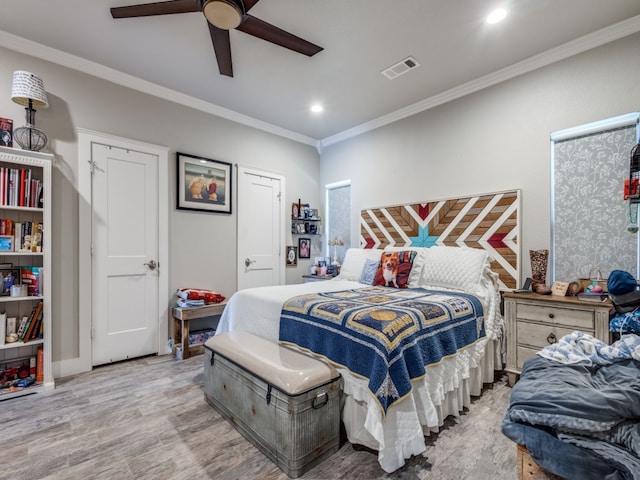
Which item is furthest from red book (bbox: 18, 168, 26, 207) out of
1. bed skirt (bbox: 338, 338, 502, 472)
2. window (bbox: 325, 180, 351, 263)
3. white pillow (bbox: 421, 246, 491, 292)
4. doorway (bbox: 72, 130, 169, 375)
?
white pillow (bbox: 421, 246, 491, 292)

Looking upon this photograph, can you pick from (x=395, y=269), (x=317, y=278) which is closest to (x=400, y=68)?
(x=395, y=269)

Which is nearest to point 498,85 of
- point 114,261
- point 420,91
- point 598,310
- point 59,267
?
point 420,91

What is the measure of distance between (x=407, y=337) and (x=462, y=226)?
206 cm

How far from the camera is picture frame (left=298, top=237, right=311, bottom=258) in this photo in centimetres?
488

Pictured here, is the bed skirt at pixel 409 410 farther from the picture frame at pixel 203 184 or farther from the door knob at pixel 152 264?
the picture frame at pixel 203 184

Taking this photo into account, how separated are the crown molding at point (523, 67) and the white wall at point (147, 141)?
1559mm

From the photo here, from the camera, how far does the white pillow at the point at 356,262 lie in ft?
11.7

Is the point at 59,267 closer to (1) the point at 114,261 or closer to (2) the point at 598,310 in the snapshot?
(1) the point at 114,261

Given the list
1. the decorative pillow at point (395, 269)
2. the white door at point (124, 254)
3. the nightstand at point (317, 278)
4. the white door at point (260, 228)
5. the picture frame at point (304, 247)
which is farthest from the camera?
the picture frame at point (304, 247)

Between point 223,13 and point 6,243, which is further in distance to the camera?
point 6,243

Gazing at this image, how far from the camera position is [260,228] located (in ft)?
14.5

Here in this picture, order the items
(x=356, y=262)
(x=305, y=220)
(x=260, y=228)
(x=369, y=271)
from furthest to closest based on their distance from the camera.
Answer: (x=305, y=220), (x=260, y=228), (x=356, y=262), (x=369, y=271)

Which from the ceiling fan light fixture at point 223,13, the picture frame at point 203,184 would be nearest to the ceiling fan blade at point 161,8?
the ceiling fan light fixture at point 223,13

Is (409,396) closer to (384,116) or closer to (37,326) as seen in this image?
(37,326)
